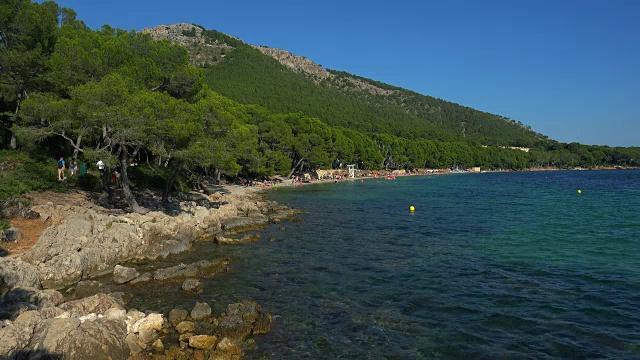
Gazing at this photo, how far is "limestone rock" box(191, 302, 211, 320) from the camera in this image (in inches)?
540

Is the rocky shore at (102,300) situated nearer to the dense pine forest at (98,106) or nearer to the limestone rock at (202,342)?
the limestone rock at (202,342)

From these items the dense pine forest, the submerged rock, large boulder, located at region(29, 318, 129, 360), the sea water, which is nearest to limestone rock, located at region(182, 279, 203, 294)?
the sea water

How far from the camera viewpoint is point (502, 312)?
14461 millimetres

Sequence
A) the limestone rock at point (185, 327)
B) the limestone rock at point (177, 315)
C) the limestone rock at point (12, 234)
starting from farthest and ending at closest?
the limestone rock at point (12, 234)
the limestone rock at point (177, 315)
the limestone rock at point (185, 327)

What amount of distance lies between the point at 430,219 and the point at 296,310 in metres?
24.9

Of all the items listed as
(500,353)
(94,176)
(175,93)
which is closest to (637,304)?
(500,353)

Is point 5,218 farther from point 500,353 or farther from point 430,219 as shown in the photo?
point 430,219

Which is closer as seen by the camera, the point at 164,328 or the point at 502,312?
the point at 164,328

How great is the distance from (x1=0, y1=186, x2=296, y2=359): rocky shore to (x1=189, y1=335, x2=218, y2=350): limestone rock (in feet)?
0.09

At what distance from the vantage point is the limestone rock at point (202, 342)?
11727 millimetres

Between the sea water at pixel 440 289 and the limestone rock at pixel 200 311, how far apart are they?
76 centimetres

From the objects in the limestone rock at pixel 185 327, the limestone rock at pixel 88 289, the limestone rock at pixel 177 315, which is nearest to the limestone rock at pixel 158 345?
the limestone rock at pixel 185 327

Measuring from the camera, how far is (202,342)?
1180 cm

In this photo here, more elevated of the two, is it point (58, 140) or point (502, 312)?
point (58, 140)
